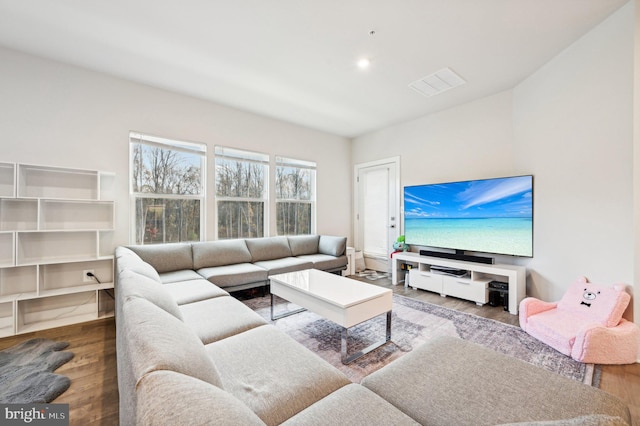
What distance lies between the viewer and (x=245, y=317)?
5.95 ft

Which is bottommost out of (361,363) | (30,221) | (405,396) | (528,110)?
(361,363)

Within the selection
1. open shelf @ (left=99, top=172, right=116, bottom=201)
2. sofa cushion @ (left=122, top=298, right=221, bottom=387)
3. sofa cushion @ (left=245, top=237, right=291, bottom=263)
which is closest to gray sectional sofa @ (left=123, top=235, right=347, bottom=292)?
sofa cushion @ (left=245, top=237, right=291, bottom=263)

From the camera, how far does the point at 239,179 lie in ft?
13.3

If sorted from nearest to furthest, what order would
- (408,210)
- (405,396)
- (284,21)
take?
(405,396)
(284,21)
(408,210)

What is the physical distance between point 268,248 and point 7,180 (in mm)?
2774

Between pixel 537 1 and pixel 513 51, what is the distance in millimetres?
658

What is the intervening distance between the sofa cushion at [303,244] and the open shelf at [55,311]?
2.49m

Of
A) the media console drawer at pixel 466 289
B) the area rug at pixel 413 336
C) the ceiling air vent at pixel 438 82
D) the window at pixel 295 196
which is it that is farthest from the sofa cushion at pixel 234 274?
the ceiling air vent at pixel 438 82

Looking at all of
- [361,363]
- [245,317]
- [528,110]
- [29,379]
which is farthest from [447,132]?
[29,379]

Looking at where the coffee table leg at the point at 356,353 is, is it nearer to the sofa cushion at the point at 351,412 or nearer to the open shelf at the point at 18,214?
the sofa cushion at the point at 351,412

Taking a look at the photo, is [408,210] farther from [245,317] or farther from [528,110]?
[245,317]

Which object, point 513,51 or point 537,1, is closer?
point 537,1

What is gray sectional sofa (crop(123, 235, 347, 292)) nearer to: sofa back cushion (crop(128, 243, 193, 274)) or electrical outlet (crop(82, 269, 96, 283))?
sofa back cushion (crop(128, 243, 193, 274))

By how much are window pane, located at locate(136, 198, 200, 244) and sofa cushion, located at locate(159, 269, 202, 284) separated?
1.89 ft
